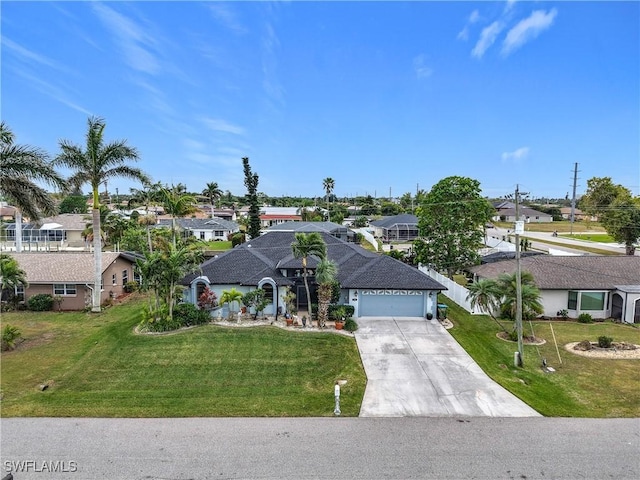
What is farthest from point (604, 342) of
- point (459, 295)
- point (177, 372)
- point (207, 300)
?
point (207, 300)

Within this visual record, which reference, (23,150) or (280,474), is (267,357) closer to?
(280,474)

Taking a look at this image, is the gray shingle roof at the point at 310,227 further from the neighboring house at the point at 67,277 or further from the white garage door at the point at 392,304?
the white garage door at the point at 392,304

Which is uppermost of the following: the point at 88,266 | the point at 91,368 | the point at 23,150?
the point at 23,150

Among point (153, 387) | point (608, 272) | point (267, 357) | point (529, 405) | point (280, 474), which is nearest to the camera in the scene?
point (280, 474)

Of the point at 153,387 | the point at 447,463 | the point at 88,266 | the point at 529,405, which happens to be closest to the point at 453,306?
the point at 529,405

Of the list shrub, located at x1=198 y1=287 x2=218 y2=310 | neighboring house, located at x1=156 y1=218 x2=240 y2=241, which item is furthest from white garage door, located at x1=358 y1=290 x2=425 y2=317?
neighboring house, located at x1=156 y1=218 x2=240 y2=241

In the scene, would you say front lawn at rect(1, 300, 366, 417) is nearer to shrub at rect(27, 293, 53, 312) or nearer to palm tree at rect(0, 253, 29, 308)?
palm tree at rect(0, 253, 29, 308)
